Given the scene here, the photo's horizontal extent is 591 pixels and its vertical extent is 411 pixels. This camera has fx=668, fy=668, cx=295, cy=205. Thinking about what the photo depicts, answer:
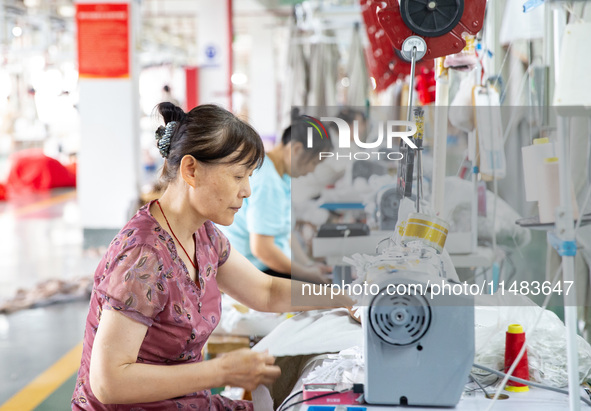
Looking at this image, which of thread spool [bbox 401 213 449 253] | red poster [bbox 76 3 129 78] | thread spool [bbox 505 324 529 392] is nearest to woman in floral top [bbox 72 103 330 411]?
thread spool [bbox 401 213 449 253]

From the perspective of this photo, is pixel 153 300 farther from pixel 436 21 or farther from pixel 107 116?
pixel 107 116

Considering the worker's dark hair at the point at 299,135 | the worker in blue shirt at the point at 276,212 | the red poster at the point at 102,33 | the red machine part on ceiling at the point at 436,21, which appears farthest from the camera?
the red poster at the point at 102,33

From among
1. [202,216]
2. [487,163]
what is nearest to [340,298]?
[202,216]

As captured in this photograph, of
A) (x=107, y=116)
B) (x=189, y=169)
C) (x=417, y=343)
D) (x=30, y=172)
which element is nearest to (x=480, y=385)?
(x=417, y=343)

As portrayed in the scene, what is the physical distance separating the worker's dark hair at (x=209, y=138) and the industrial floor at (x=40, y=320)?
2.14 metres

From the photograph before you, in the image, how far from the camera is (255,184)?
10.7ft

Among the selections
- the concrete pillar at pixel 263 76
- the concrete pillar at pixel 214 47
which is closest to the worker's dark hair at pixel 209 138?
the concrete pillar at pixel 214 47

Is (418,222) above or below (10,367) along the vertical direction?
above

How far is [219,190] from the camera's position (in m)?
1.64

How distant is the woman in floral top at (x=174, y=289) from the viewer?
146 cm

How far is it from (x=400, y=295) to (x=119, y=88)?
268 inches

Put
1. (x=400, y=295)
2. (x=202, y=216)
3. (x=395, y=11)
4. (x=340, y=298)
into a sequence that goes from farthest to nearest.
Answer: (x=340, y=298), (x=395, y=11), (x=202, y=216), (x=400, y=295)

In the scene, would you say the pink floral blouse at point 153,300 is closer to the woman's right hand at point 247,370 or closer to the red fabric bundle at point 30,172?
the woman's right hand at point 247,370

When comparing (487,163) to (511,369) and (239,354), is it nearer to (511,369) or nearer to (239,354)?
(511,369)
